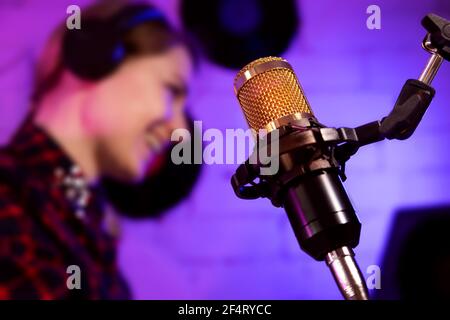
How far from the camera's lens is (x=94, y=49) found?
1.34 metres

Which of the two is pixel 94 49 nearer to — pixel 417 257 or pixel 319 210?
pixel 417 257

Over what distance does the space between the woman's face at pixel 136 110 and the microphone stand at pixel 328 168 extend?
2.83 ft

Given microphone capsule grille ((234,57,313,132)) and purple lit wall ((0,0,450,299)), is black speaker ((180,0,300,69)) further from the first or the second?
microphone capsule grille ((234,57,313,132))

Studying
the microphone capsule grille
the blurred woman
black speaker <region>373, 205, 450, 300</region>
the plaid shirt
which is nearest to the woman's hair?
the blurred woman

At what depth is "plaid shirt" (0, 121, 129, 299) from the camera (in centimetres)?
117

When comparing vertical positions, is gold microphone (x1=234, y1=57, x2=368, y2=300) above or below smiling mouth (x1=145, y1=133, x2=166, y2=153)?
below

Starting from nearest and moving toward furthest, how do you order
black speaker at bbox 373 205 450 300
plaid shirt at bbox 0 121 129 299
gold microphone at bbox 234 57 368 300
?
gold microphone at bbox 234 57 368 300 → plaid shirt at bbox 0 121 129 299 → black speaker at bbox 373 205 450 300

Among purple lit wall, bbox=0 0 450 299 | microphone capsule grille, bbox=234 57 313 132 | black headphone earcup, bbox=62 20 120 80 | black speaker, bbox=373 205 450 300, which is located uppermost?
black headphone earcup, bbox=62 20 120 80

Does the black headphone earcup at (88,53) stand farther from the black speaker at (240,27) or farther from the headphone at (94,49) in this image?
the black speaker at (240,27)

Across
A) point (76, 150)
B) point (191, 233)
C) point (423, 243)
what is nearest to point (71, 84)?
Answer: point (76, 150)

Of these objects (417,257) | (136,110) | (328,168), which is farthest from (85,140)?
(328,168)

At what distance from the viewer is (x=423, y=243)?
52.7 inches

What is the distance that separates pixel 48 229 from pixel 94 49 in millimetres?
438

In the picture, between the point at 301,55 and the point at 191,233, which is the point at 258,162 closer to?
the point at 191,233
